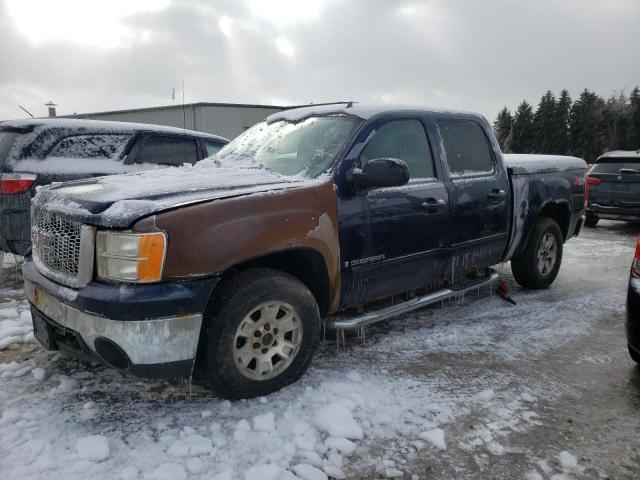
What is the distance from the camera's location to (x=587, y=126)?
2616 inches

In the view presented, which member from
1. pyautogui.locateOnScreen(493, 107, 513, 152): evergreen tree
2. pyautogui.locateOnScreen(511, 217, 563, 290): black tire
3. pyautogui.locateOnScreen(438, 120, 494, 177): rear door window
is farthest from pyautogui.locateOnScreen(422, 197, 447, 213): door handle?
pyautogui.locateOnScreen(493, 107, 513, 152): evergreen tree

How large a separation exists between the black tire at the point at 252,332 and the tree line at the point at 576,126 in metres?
66.6

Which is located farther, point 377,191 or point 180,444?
point 377,191

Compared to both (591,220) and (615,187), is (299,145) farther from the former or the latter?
(591,220)

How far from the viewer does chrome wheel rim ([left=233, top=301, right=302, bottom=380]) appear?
9.41ft

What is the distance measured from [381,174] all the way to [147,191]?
1.40 metres

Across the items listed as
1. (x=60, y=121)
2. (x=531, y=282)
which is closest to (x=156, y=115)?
(x=60, y=121)

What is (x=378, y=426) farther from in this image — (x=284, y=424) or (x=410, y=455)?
(x=284, y=424)

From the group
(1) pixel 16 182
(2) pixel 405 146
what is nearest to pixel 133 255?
(2) pixel 405 146

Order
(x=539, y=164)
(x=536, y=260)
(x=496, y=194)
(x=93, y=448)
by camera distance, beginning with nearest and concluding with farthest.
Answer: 1. (x=93, y=448)
2. (x=496, y=194)
3. (x=539, y=164)
4. (x=536, y=260)

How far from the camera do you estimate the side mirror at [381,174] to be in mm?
3195

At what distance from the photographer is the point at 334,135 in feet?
11.7

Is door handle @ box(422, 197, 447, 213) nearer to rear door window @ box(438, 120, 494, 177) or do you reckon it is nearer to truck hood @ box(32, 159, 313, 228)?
rear door window @ box(438, 120, 494, 177)

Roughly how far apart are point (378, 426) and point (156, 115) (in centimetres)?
2849
